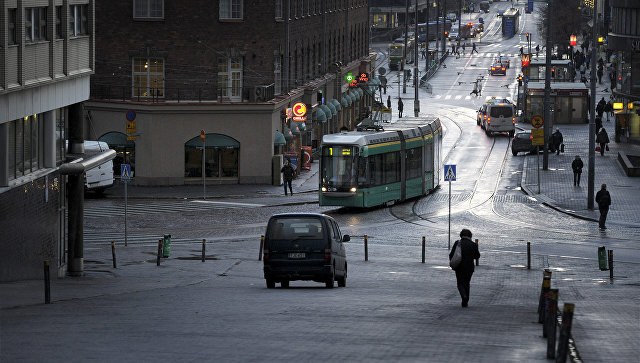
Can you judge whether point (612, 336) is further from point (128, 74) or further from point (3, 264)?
point (128, 74)

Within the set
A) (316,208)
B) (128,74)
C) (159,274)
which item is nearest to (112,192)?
(128,74)

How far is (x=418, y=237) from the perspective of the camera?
39.5 meters

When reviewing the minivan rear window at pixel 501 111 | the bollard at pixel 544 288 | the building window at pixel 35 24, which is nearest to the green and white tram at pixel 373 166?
the building window at pixel 35 24

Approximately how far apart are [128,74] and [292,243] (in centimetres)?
3262

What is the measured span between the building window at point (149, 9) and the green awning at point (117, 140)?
225 inches

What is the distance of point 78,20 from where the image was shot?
31484 mm

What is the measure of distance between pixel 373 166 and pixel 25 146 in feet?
64.3

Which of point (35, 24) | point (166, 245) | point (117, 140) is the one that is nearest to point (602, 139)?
point (117, 140)

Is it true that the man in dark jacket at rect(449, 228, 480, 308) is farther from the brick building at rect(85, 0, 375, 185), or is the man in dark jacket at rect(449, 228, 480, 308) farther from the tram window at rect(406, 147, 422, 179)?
the brick building at rect(85, 0, 375, 185)

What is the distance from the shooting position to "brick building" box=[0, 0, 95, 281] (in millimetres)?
25922

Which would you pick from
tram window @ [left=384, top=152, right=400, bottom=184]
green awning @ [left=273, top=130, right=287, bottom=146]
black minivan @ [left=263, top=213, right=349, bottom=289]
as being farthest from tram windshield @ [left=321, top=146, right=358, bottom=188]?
black minivan @ [left=263, top=213, right=349, bottom=289]

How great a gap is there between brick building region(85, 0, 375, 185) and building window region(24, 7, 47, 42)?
76.4 ft

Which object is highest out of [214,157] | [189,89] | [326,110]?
[189,89]

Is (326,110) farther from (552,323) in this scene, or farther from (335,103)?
(552,323)
